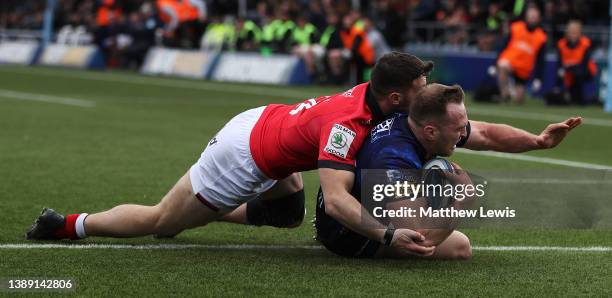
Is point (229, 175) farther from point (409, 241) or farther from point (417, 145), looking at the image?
point (409, 241)

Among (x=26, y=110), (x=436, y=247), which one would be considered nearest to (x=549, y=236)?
(x=436, y=247)

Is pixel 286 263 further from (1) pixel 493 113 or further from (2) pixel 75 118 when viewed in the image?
(1) pixel 493 113

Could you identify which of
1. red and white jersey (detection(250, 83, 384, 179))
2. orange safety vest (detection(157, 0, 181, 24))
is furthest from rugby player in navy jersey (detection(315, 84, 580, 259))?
orange safety vest (detection(157, 0, 181, 24))

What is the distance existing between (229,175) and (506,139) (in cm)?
162

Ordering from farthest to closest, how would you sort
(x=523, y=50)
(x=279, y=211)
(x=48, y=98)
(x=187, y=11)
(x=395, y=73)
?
(x=187, y=11)
(x=523, y=50)
(x=48, y=98)
(x=279, y=211)
(x=395, y=73)

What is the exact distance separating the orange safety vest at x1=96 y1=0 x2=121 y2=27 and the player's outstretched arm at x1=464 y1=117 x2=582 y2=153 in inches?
1260

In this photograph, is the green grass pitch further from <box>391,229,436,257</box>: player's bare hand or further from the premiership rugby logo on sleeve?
the premiership rugby logo on sleeve

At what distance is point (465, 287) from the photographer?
5938mm

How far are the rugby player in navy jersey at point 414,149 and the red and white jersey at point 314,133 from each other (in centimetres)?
12

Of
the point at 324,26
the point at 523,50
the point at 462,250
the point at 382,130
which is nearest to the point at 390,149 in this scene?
the point at 382,130

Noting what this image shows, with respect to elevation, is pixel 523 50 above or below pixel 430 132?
below

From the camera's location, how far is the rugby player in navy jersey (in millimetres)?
6293

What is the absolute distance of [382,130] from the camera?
6.43 m

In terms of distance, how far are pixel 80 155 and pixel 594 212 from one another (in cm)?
620
